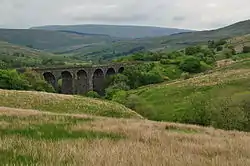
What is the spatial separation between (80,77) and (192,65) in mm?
36736

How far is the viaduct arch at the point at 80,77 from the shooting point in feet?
419

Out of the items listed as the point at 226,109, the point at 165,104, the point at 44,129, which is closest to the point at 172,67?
the point at 165,104

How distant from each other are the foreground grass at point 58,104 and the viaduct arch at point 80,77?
6503cm

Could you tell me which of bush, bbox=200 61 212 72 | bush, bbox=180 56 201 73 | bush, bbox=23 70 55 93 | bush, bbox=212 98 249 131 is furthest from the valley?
bush, bbox=200 61 212 72

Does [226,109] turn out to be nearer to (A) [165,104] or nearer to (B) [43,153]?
(A) [165,104]

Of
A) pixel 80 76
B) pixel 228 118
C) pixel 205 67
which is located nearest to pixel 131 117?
pixel 228 118

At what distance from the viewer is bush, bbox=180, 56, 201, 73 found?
462 feet

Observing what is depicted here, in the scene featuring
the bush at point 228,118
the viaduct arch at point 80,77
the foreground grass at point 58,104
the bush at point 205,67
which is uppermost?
the foreground grass at point 58,104

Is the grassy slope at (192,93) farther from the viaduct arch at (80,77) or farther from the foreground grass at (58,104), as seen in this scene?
the viaduct arch at (80,77)

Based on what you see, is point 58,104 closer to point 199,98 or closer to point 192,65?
point 199,98

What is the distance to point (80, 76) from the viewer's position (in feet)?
456

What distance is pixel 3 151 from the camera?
8.91 metres

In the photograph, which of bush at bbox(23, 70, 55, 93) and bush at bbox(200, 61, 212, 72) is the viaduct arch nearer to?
bush at bbox(23, 70, 55, 93)

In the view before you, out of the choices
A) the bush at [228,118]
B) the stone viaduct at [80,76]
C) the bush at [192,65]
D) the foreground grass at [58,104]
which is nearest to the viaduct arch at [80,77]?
the stone viaduct at [80,76]
